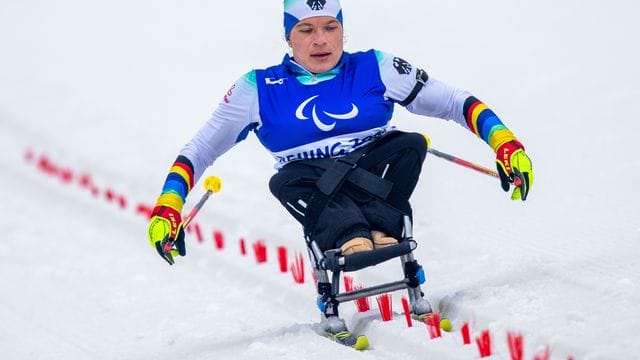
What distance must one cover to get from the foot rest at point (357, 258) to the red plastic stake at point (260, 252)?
7.45ft

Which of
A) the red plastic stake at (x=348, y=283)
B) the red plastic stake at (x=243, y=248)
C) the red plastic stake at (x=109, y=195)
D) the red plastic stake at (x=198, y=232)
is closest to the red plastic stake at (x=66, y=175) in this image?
the red plastic stake at (x=109, y=195)

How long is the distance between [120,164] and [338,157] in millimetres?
5084

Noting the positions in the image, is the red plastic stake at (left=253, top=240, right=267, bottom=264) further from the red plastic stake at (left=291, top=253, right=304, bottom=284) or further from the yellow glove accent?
the yellow glove accent

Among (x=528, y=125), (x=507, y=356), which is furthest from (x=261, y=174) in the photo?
(x=507, y=356)

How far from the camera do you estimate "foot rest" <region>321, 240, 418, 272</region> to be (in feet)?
17.8

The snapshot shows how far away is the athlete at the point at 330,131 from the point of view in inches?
224

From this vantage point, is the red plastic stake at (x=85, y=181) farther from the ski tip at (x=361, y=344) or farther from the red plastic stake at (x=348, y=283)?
the ski tip at (x=361, y=344)

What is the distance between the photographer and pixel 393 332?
5.52 m

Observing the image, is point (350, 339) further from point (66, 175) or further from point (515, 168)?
point (66, 175)

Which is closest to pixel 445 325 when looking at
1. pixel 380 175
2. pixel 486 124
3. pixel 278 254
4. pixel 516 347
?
pixel 516 347

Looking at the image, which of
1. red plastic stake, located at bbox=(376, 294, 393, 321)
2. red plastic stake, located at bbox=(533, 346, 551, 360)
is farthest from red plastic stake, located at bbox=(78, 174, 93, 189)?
red plastic stake, located at bbox=(533, 346, 551, 360)

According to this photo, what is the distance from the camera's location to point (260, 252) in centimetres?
782

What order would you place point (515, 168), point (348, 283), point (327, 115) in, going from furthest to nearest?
point (348, 283), point (327, 115), point (515, 168)

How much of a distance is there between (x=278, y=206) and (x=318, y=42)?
3208 millimetres
